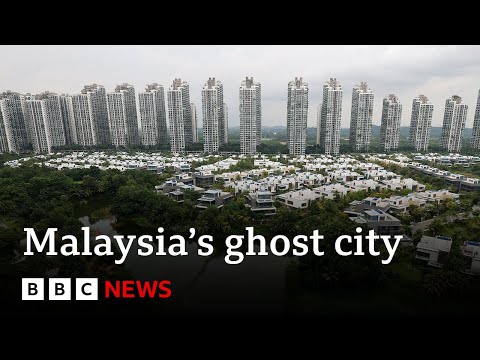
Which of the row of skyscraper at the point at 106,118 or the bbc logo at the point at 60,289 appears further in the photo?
the row of skyscraper at the point at 106,118

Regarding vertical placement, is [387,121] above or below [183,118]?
below

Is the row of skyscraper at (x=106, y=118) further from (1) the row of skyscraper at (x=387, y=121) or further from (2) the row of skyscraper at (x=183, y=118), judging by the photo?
(1) the row of skyscraper at (x=387, y=121)

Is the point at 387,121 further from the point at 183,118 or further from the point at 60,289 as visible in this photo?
the point at 60,289

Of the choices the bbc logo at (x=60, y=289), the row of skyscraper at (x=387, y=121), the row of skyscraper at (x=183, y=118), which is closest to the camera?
the bbc logo at (x=60, y=289)

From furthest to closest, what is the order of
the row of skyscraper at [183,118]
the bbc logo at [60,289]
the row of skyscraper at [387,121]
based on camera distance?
the row of skyscraper at [387,121] → the row of skyscraper at [183,118] → the bbc logo at [60,289]

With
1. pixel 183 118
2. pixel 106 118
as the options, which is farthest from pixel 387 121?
pixel 106 118

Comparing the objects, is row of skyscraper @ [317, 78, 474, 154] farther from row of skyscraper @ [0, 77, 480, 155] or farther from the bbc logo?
the bbc logo

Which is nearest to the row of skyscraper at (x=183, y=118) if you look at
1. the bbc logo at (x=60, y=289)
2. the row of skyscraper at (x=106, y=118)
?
the row of skyscraper at (x=106, y=118)

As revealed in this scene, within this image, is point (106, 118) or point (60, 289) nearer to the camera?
point (60, 289)
